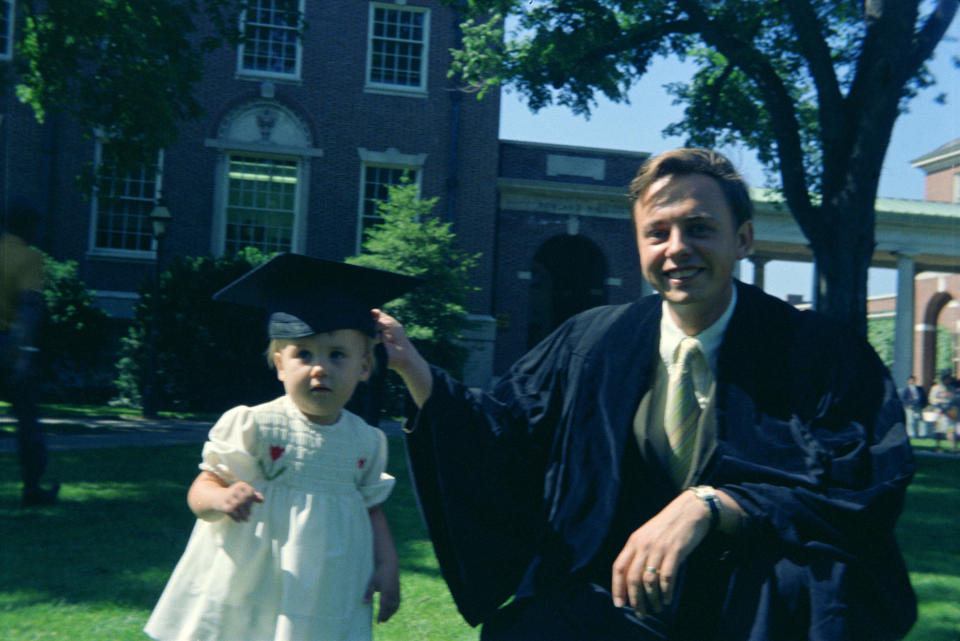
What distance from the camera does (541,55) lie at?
13406 millimetres

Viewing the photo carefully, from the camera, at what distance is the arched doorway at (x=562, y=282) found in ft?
81.1

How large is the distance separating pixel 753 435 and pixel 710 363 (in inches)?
10.7

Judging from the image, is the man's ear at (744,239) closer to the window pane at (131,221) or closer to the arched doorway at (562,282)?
the window pane at (131,221)

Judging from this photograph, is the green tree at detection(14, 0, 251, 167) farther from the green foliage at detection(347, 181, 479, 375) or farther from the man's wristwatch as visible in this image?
the man's wristwatch

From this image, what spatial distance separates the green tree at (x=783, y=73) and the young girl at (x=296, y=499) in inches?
377

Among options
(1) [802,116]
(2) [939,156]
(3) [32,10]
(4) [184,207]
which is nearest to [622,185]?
(1) [802,116]

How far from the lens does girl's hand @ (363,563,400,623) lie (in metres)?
2.90

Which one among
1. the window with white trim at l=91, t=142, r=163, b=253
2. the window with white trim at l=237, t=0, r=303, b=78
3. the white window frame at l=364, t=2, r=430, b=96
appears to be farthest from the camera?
the white window frame at l=364, t=2, r=430, b=96

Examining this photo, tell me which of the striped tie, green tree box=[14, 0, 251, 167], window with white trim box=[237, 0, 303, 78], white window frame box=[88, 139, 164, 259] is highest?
window with white trim box=[237, 0, 303, 78]

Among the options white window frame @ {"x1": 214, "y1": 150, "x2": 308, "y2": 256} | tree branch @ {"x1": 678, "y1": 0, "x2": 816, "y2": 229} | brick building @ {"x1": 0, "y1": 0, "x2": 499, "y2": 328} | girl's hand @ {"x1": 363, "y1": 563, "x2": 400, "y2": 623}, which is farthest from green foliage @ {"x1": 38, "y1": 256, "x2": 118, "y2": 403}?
girl's hand @ {"x1": 363, "y1": 563, "x2": 400, "y2": 623}

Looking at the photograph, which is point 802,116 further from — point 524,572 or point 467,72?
point 524,572

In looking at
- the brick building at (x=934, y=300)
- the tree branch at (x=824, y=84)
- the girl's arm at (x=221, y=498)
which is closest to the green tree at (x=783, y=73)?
the tree branch at (x=824, y=84)

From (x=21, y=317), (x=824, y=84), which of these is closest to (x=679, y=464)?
(x=21, y=317)

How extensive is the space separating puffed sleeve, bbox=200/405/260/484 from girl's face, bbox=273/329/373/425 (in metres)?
0.17
